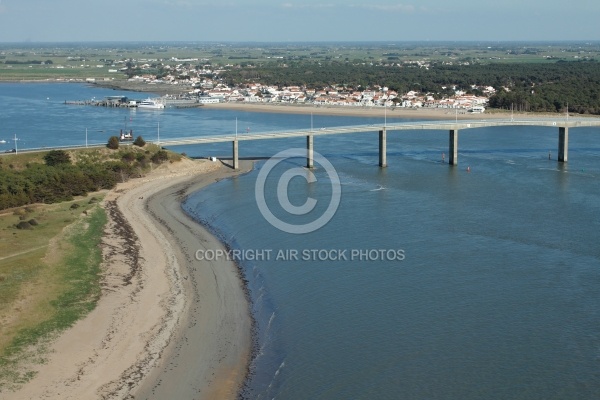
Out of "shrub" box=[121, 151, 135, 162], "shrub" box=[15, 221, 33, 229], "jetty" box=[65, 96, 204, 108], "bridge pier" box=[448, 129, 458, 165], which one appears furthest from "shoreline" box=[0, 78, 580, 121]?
"shrub" box=[15, 221, 33, 229]

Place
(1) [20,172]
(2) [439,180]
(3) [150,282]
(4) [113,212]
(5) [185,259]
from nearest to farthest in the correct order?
(3) [150,282], (5) [185,259], (4) [113,212], (1) [20,172], (2) [439,180]

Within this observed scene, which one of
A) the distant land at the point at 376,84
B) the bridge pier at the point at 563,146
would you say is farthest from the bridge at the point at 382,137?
the distant land at the point at 376,84

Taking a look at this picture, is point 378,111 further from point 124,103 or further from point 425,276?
point 425,276

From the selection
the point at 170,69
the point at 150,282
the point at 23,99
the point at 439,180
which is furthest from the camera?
the point at 170,69

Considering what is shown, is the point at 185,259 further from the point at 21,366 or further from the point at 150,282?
the point at 21,366

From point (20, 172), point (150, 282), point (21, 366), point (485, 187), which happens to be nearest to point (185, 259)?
point (150, 282)

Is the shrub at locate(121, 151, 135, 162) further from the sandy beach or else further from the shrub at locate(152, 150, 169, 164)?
the sandy beach

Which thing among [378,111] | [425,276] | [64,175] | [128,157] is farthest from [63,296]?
[378,111]
